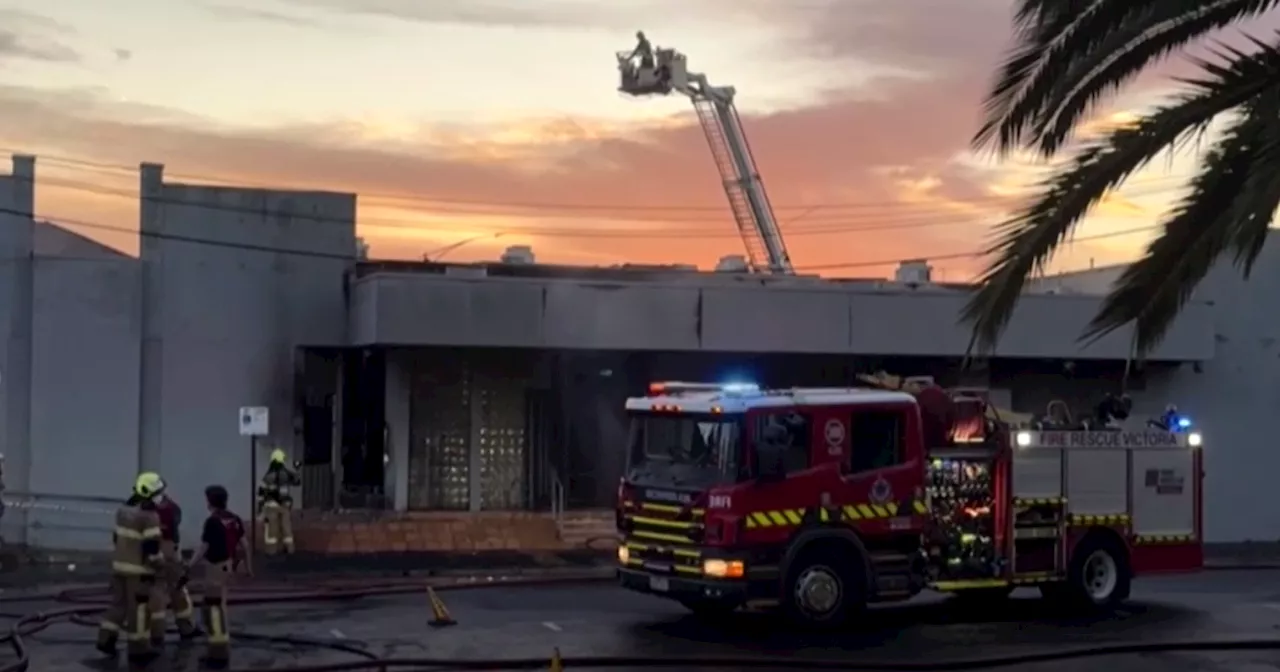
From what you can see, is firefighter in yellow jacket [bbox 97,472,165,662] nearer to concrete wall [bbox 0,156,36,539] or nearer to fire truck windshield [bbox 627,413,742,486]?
fire truck windshield [bbox 627,413,742,486]

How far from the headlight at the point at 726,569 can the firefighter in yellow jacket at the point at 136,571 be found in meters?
5.18

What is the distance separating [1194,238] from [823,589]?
6.99m

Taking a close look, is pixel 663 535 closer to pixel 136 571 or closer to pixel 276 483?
pixel 136 571

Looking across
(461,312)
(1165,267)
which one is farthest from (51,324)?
(1165,267)

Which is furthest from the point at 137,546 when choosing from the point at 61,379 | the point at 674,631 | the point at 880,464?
the point at 61,379

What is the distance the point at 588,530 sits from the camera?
27875 mm

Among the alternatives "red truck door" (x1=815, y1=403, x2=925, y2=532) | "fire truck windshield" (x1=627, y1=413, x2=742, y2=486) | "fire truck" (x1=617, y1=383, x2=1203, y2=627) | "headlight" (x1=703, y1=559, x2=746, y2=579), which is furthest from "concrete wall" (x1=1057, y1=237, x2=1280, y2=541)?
"headlight" (x1=703, y1=559, x2=746, y2=579)

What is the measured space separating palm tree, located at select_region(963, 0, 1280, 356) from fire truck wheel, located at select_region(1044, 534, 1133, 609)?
8.05 metres

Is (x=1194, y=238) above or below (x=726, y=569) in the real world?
above

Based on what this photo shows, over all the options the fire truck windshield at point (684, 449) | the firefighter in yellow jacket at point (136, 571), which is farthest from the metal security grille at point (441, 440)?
the firefighter in yellow jacket at point (136, 571)

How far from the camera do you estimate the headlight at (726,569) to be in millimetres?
16250

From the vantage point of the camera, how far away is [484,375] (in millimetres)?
28969

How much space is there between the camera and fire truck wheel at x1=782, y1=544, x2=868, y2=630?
54.3 ft

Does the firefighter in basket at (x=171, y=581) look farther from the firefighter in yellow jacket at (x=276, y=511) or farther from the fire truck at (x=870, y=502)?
the firefighter in yellow jacket at (x=276, y=511)
